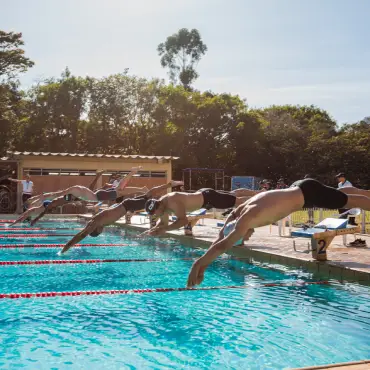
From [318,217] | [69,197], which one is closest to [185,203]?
[69,197]

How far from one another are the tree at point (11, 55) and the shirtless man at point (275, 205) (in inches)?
1005

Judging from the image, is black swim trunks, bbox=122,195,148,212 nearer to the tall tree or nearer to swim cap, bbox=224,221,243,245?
swim cap, bbox=224,221,243,245

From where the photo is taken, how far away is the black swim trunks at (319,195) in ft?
15.6

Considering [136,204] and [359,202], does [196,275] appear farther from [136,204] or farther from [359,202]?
[136,204]

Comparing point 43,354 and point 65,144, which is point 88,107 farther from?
point 43,354

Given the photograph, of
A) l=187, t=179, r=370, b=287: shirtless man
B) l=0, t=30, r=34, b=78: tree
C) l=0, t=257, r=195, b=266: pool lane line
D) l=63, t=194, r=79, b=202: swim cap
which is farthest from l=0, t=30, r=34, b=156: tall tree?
l=187, t=179, r=370, b=287: shirtless man

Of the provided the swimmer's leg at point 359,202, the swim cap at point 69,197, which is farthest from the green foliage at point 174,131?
the swimmer's leg at point 359,202

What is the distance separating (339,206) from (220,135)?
109ft

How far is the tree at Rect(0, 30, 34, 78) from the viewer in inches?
1056

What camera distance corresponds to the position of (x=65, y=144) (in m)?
35.9

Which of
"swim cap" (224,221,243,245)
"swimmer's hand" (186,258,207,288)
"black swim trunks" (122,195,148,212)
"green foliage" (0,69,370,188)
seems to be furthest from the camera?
"green foliage" (0,69,370,188)

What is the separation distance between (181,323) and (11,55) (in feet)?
83.3

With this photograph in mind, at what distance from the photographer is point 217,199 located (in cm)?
728

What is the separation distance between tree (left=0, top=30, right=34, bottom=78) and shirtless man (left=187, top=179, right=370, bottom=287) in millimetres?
25532
